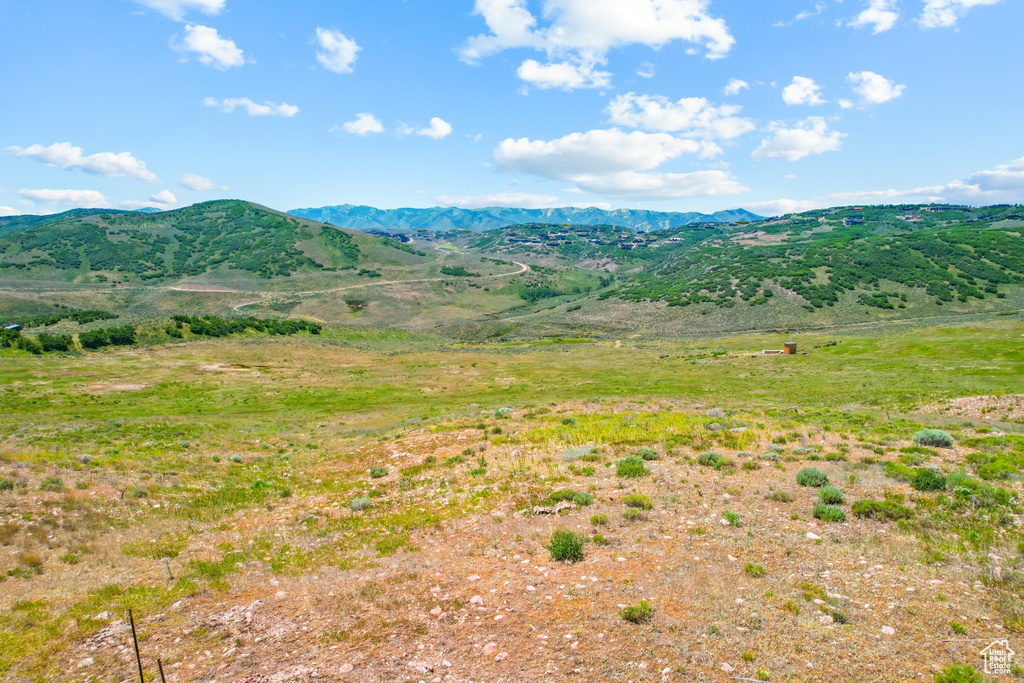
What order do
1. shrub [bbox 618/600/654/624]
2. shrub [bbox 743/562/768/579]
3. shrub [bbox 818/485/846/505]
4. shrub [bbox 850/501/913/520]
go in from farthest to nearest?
shrub [bbox 818/485/846/505] → shrub [bbox 850/501/913/520] → shrub [bbox 743/562/768/579] → shrub [bbox 618/600/654/624]

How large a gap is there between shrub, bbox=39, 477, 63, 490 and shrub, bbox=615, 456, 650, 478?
63.8 ft

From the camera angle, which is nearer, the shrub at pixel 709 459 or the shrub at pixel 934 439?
the shrub at pixel 709 459

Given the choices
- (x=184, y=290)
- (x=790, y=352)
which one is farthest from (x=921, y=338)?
(x=184, y=290)

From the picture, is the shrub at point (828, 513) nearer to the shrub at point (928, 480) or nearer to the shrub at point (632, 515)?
the shrub at point (928, 480)

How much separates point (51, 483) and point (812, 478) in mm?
25754

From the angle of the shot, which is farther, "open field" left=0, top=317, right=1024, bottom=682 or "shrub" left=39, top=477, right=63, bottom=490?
"shrub" left=39, top=477, right=63, bottom=490

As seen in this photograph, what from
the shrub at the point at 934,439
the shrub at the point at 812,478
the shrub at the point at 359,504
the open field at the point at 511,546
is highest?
the shrub at the point at 934,439

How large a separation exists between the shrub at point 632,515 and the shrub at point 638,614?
13.5 feet

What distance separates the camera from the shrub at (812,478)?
48.9ft

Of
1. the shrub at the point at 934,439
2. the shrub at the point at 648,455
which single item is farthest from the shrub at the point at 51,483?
the shrub at the point at 934,439

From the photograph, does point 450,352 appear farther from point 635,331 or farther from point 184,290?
point 184,290

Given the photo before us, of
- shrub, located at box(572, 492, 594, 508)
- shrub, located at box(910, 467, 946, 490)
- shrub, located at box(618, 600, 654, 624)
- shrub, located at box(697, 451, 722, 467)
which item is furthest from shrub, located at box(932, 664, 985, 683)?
shrub, located at box(697, 451, 722, 467)

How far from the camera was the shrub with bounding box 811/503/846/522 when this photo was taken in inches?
490

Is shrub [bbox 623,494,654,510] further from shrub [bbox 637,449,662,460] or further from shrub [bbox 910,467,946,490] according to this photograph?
shrub [bbox 910,467,946,490]
